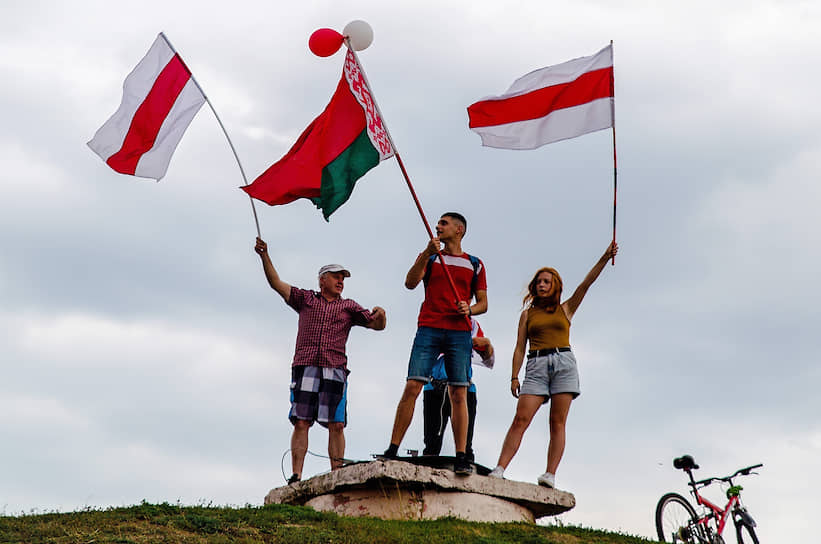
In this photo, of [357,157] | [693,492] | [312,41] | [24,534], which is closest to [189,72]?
[312,41]

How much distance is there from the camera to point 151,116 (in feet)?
37.4

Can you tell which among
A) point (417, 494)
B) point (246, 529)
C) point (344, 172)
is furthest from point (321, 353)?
point (246, 529)

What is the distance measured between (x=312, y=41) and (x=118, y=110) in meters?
2.46

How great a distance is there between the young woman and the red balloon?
3288mm

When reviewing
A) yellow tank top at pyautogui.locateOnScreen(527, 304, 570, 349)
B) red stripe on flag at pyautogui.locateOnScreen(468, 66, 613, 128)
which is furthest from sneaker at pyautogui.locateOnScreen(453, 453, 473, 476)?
red stripe on flag at pyautogui.locateOnScreen(468, 66, 613, 128)

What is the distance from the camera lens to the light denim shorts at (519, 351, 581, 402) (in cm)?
952

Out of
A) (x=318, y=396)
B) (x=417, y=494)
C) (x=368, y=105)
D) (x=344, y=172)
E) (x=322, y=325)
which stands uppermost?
(x=368, y=105)

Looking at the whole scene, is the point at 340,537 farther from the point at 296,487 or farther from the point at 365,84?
the point at 365,84

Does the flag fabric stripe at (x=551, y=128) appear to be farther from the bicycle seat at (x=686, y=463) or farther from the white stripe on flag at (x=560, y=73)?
the bicycle seat at (x=686, y=463)

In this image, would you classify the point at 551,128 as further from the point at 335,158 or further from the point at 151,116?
the point at 151,116

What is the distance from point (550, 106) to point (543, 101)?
0.33 feet

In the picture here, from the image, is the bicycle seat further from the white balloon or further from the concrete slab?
the white balloon

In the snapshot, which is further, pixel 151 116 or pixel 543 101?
pixel 151 116

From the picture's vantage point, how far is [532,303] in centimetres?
1007
